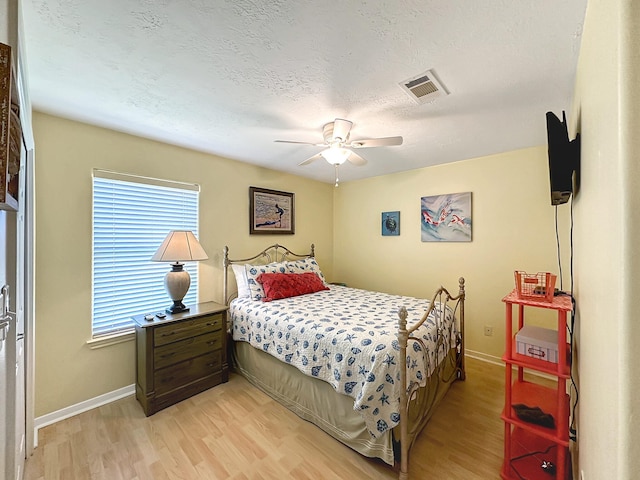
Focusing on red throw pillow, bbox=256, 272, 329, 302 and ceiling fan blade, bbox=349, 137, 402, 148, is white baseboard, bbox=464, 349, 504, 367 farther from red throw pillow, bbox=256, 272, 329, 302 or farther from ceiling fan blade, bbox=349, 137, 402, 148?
ceiling fan blade, bbox=349, 137, 402, 148

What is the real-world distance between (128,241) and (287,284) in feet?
5.34

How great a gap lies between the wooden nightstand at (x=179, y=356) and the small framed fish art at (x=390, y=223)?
8.14ft

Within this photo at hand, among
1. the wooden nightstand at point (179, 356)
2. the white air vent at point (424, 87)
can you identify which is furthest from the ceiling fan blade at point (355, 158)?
the wooden nightstand at point (179, 356)

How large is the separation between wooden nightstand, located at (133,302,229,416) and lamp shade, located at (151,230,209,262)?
1.73ft

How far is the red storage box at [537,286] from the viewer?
58.7 inches

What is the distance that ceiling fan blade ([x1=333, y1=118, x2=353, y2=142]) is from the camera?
6.70 feet

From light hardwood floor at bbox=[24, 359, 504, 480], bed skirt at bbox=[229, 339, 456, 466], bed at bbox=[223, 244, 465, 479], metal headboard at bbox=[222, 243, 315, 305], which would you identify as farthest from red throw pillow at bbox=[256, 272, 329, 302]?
light hardwood floor at bbox=[24, 359, 504, 480]

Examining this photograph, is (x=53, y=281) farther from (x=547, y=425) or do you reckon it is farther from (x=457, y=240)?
(x=457, y=240)

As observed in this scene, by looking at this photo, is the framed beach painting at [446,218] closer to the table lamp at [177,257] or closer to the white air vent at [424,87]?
the white air vent at [424,87]

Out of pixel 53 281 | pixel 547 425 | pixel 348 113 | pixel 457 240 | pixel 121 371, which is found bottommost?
pixel 121 371

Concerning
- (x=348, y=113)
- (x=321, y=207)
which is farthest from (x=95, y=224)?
(x=321, y=207)

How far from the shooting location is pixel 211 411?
2.25 m

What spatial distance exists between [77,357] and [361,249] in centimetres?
351

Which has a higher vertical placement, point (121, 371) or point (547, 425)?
point (547, 425)
